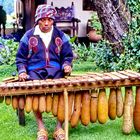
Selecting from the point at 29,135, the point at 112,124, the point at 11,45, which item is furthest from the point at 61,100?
the point at 11,45

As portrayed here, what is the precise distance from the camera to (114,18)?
11.2 meters

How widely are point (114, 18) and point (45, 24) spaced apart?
487 centimetres

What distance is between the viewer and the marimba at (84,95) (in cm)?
601

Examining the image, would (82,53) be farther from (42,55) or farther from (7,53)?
(42,55)

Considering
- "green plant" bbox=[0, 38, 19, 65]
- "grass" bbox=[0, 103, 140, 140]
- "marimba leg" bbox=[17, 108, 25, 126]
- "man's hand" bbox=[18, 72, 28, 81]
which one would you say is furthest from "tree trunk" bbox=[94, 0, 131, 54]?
"man's hand" bbox=[18, 72, 28, 81]

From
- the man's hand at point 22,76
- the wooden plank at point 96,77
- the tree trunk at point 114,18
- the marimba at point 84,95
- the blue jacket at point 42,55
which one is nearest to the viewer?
the marimba at point 84,95

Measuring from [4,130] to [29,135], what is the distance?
44 centimetres

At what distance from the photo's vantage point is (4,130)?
7.06 m

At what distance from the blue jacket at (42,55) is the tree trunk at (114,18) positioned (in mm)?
4586

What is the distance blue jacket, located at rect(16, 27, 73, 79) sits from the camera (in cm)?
663

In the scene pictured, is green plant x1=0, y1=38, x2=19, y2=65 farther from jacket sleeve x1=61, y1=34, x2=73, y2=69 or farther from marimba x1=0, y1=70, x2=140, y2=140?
marimba x1=0, y1=70, x2=140, y2=140

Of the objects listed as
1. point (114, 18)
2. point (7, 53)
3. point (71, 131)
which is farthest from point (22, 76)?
point (7, 53)

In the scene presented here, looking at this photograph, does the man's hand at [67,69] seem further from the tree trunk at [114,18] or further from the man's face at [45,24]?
the tree trunk at [114,18]

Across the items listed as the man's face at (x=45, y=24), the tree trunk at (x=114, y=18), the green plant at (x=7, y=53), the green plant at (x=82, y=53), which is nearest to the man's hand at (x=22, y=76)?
the man's face at (x=45, y=24)
